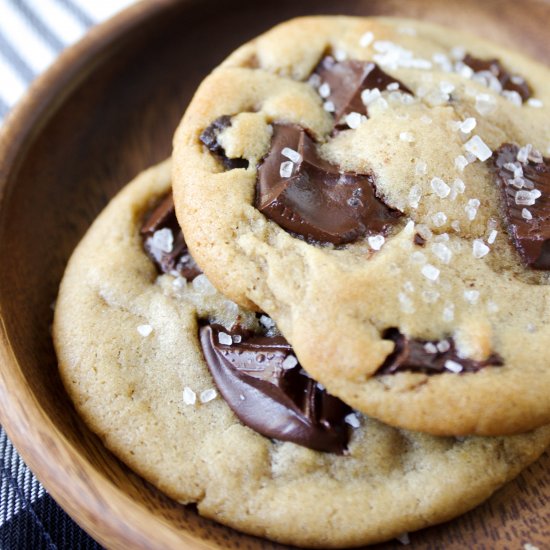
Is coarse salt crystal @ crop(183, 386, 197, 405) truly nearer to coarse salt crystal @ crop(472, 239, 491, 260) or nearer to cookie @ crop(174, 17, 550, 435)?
cookie @ crop(174, 17, 550, 435)

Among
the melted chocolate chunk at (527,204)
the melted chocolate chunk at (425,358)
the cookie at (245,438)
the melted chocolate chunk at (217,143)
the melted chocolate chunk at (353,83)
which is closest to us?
the melted chocolate chunk at (425,358)

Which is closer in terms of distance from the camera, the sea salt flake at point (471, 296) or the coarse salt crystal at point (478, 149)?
the sea salt flake at point (471, 296)

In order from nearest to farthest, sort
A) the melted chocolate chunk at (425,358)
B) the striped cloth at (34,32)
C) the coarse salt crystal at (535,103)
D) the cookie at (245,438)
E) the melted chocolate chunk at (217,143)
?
the melted chocolate chunk at (425,358), the cookie at (245,438), the melted chocolate chunk at (217,143), the coarse salt crystal at (535,103), the striped cloth at (34,32)

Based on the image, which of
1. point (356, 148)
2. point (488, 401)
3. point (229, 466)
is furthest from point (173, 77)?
point (488, 401)

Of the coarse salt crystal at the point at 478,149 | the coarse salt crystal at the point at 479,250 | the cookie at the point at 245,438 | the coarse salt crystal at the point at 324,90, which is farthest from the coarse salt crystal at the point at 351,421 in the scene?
the coarse salt crystal at the point at 324,90

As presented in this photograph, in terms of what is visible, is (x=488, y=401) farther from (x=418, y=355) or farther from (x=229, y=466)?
(x=229, y=466)

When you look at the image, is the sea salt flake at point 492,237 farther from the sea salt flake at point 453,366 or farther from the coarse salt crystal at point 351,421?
the coarse salt crystal at point 351,421
